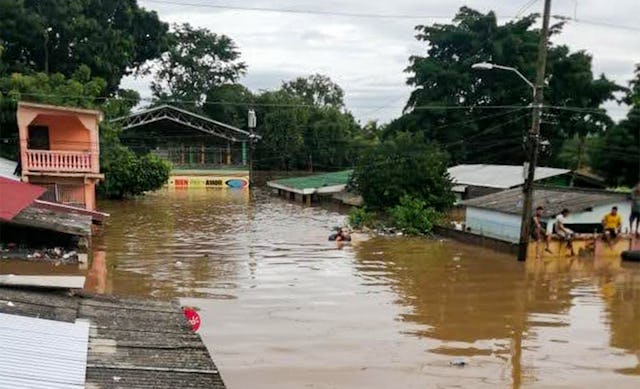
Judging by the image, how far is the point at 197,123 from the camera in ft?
192

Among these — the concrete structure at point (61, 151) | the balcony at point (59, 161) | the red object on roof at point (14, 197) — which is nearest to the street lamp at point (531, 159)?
the red object on roof at point (14, 197)

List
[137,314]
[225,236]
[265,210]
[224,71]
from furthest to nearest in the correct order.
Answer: [224,71] → [265,210] → [225,236] → [137,314]

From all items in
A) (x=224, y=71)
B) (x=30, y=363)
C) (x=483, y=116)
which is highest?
(x=224, y=71)

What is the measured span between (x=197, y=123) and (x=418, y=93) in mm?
20084

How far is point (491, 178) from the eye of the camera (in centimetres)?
4331

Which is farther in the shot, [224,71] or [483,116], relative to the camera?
[224,71]

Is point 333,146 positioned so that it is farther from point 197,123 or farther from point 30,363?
point 30,363

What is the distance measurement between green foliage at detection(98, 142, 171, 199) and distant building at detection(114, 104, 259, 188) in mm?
11060

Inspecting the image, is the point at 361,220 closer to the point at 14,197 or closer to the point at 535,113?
the point at 535,113

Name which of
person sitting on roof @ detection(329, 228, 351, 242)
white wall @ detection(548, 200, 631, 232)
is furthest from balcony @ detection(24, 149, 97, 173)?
white wall @ detection(548, 200, 631, 232)

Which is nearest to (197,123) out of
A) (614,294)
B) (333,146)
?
(333,146)

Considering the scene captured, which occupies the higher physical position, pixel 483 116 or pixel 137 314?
pixel 483 116

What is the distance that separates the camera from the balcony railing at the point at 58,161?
26297 millimetres

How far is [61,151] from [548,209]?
19.7m
